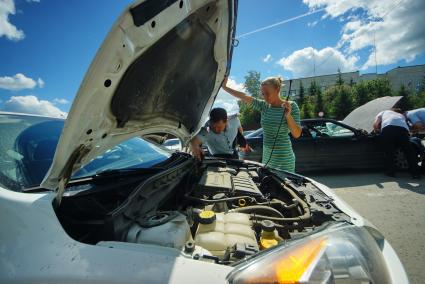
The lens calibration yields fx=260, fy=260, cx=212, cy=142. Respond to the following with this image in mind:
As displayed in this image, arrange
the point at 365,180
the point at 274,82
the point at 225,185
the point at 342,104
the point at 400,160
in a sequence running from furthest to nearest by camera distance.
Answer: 1. the point at 342,104
2. the point at 400,160
3. the point at 365,180
4. the point at 274,82
5. the point at 225,185

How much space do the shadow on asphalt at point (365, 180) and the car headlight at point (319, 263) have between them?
4492 millimetres

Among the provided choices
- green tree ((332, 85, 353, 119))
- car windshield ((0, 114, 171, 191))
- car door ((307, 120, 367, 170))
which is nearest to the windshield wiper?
car windshield ((0, 114, 171, 191))

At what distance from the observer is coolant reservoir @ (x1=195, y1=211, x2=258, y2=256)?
1176 mm

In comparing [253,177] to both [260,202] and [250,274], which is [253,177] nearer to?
[260,202]

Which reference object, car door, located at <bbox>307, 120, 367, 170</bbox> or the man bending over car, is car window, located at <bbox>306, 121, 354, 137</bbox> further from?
the man bending over car

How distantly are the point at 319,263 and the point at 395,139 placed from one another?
19.1 feet

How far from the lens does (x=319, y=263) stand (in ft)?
2.86

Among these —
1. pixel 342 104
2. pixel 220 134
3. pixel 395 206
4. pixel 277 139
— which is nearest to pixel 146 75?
pixel 277 139

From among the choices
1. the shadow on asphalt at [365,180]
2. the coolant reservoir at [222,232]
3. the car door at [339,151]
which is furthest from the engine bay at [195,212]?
the car door at [339,151]

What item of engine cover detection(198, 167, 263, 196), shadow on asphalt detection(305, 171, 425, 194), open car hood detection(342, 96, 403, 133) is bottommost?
shadow on asphalt detection(305, 171, 425, 194)

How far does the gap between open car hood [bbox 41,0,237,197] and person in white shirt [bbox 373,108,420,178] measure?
5070mm

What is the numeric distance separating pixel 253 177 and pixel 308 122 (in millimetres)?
4515

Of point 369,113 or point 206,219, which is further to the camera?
point 369,113

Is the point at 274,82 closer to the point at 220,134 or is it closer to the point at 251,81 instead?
the point at 220,134
